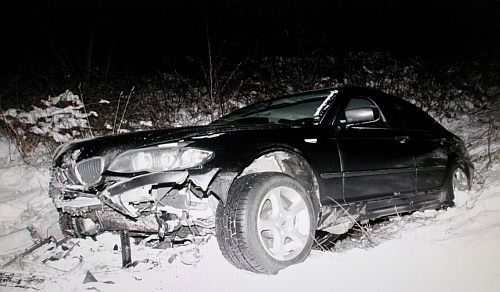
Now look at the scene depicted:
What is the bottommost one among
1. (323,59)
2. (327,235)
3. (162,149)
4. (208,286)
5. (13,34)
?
(327,235)

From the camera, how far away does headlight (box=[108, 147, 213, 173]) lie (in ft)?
7.77

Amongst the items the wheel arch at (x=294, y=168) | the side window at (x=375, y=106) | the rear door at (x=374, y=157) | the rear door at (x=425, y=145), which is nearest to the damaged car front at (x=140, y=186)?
→ the wheel arch at (x=294, y=168)

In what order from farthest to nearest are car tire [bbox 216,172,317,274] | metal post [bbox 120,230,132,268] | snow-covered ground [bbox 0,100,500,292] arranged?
metal post [bbox 120,230,132,268]
car tire [bbox 216,172,317,274]
snow-covered ground [bbox 0,100,500,292]

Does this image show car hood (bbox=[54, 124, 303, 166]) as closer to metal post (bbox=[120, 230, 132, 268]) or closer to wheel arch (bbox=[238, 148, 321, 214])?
wheel arch (bbox=[238, 148, 321, 214])

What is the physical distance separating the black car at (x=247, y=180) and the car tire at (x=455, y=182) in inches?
37.7

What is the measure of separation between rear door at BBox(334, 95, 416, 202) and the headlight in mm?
1321

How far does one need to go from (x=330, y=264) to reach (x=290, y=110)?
1.55 meters

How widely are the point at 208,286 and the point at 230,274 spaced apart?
168 millimetres

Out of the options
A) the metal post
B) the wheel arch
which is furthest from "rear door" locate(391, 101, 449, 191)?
the metal post

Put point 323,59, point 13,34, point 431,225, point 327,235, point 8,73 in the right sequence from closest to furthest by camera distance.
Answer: point 431,225 → point 327,235 → point 8,73 → point 13,34 → point 323,59

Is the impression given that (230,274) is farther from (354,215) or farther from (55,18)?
(55,18)

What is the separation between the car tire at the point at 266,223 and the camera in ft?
7.69

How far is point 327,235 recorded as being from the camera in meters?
3.38

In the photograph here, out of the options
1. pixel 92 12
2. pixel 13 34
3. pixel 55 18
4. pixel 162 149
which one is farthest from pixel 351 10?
pixel 162 149
